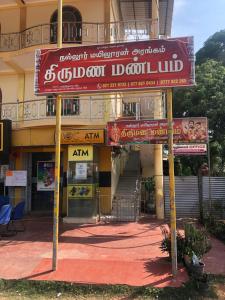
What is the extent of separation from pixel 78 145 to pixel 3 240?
4.48 m

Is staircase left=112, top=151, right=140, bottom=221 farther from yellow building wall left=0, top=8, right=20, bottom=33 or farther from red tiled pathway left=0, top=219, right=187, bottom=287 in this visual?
yellow building wall left=0, top=8, right=20, bottom=33

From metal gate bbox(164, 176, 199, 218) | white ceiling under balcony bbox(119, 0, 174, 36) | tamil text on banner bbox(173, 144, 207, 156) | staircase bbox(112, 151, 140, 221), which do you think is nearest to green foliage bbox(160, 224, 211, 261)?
staircase bbox(112, 151, 140, 221)

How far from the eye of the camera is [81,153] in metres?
13.9

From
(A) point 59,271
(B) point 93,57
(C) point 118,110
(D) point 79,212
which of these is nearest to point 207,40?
(C) point 118,110

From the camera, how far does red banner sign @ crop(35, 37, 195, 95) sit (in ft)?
24.9

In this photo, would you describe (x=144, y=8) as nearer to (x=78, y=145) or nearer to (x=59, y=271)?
(x=78, y=145)

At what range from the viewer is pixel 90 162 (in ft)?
45.2

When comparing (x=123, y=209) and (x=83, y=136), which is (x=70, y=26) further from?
(x=123, y=209)

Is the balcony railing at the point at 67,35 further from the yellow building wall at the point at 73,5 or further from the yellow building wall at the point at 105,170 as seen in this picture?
the yellow building wall at the point at 105,170

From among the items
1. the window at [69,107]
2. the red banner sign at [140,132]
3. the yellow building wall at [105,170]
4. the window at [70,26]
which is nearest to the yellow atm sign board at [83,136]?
the red banner sign at [140,132]

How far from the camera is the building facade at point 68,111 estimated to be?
13891mm

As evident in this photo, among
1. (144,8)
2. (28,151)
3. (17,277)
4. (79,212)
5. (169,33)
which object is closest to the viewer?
(17,277)

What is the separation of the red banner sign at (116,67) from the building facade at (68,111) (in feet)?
17.5

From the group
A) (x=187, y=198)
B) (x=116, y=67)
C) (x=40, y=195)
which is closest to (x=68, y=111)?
(x=40, y=195)
